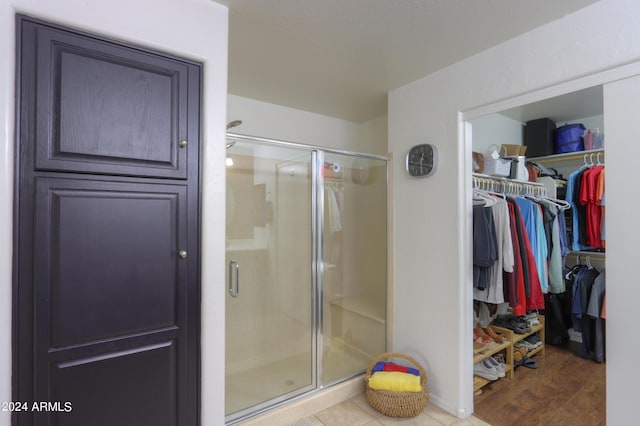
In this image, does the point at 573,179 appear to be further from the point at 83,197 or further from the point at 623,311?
the point at 83,197

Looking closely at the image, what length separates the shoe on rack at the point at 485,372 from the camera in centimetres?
237

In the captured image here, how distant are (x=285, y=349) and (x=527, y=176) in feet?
7.98

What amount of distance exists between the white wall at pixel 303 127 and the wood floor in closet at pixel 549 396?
235 cm

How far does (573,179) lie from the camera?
2.47m

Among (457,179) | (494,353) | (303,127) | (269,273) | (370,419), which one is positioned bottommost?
(370,419)

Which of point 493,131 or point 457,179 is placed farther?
point 493,131

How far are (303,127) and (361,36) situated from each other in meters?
1.45

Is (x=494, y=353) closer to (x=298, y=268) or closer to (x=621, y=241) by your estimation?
(x=621, y=241)

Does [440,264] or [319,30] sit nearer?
[319,30]

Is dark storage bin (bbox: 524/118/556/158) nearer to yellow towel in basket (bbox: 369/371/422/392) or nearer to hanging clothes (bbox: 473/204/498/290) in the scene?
hanging clothes (bbox: 473/204/498/290)

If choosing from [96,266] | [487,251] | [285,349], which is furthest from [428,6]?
[285,349]

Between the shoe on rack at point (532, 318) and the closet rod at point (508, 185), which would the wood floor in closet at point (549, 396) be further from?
the closet rod at point (508, 185)

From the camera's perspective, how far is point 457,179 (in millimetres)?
2037

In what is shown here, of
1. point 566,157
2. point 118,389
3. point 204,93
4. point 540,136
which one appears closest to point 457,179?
point 540,136
